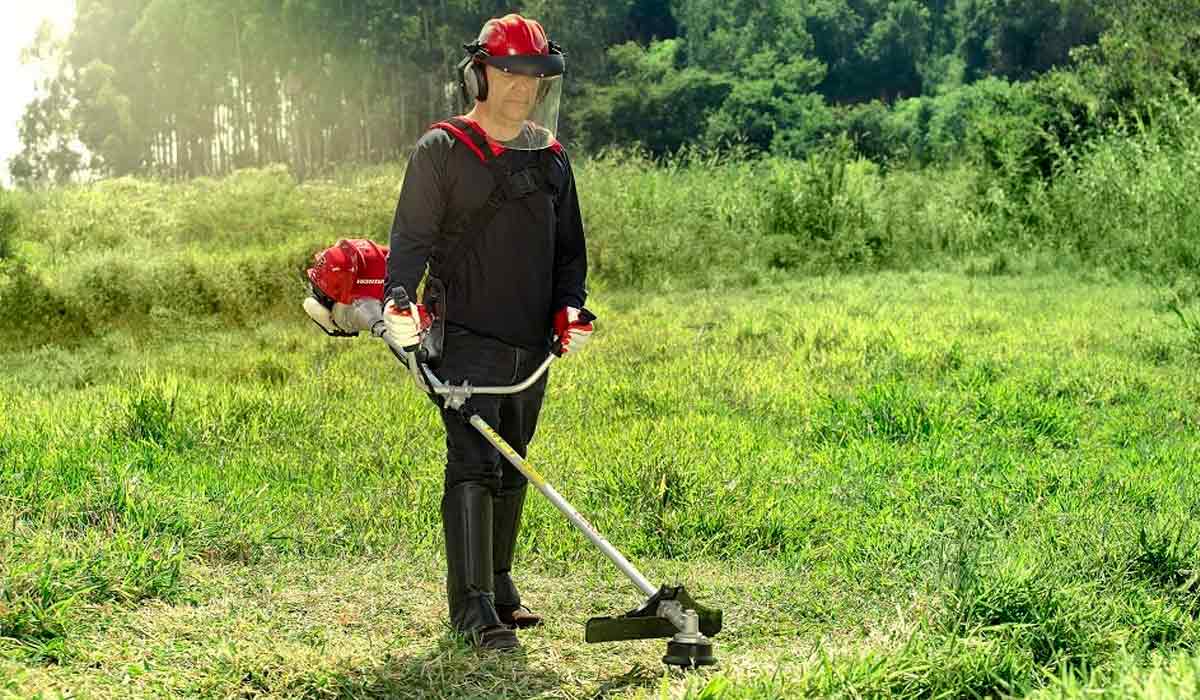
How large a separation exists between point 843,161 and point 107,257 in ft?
31.3

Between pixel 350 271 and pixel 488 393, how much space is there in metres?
0.60

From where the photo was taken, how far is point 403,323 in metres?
4.09

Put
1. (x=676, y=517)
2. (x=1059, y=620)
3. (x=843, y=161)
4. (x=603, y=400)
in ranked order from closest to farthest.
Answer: (x=1059, y=620), (x=676, y=517), (x=603, y=400), (x=843, y=161)

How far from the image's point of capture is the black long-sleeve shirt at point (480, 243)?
4277 millimetres

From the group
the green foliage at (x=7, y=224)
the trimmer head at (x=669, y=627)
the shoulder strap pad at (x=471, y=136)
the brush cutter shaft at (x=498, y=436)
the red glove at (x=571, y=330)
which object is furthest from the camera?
the green foliage at (x=7, y=224)

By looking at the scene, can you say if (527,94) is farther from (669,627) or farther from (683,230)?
(683,230)

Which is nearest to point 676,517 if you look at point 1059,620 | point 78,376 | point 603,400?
point 1059,620

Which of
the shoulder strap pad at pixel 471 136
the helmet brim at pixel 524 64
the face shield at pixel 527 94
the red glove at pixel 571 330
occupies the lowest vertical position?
the red glove at pixel 571 330

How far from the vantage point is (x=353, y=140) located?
153 ft

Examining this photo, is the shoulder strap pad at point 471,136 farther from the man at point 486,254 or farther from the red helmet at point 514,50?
the red helmet at point 514,50

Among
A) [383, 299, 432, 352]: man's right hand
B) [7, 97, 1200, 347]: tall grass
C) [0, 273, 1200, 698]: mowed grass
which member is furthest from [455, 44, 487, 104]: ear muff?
[7, 97, 1200, 347]: tall grass

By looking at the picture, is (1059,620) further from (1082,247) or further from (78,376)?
(1082,247)

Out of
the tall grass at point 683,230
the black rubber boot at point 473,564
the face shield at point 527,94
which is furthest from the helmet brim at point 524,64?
the tall grass at point 683,230

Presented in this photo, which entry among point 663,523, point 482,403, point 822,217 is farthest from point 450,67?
point 482,403
